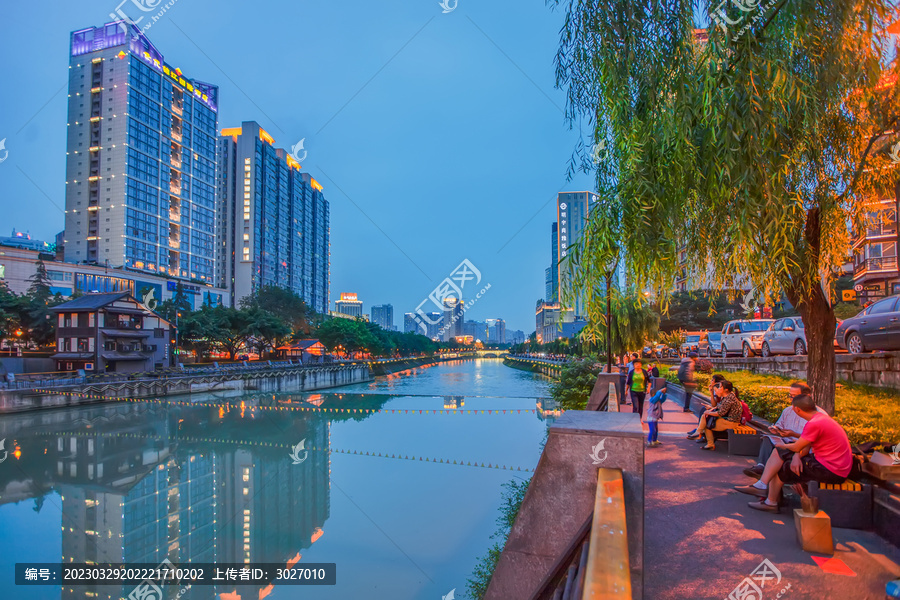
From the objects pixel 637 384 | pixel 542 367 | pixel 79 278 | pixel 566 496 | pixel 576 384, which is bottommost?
pixel 542 367

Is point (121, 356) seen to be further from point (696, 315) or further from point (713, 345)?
point (696, 315)

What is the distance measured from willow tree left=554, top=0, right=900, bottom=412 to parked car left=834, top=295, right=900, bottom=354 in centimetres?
524

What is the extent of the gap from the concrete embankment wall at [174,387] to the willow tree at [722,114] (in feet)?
140

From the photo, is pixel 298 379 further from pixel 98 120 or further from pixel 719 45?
pixel 98 120

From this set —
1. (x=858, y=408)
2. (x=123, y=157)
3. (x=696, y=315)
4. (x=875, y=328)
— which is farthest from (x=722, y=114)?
(x=123, y=157)

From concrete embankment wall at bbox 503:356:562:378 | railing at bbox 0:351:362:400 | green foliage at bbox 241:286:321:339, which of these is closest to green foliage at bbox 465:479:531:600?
railing at bbox 0:351:362:400

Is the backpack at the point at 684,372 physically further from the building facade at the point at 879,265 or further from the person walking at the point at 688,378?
the building facade at the point at 879,265

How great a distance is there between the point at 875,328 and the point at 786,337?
18.7 feet

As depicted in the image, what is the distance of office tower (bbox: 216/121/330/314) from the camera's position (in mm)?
116562

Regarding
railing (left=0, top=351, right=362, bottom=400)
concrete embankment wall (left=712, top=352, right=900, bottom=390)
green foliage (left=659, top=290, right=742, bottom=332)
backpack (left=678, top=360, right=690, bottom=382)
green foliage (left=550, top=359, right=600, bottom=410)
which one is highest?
green foliage (left=659, top=290, right=742, bottom=332)

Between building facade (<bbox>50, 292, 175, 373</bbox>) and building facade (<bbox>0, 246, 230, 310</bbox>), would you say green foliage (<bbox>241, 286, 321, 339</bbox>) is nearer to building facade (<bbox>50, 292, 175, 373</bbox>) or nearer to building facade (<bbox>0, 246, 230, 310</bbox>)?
building facade (<bbox>0, 246, 230, 310</bbox>)

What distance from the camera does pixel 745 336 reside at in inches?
799

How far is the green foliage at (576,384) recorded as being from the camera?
75.8 feet

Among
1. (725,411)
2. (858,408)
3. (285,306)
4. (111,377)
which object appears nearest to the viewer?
(858,408)
